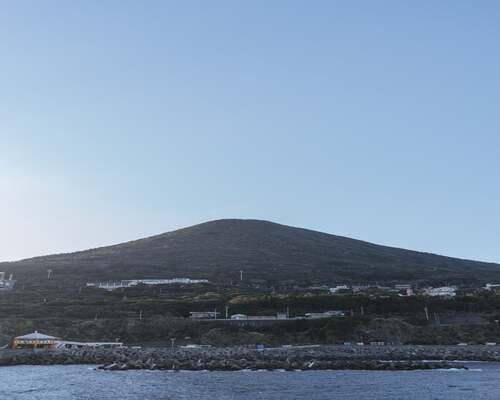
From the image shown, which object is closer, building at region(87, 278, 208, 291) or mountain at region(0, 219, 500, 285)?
building at region(87, 278, 208, 291)

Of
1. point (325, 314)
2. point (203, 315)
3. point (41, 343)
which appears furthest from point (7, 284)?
point (325, 314)

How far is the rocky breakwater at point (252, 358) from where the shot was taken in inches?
1826

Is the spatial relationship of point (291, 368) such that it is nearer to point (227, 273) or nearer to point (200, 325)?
point (200, 325)

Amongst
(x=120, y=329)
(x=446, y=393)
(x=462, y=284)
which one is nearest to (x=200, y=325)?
(x=120, y=329)

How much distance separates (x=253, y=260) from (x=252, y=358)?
10131 cm

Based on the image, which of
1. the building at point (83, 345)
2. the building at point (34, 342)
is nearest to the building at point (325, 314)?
the building at point (83, 345)

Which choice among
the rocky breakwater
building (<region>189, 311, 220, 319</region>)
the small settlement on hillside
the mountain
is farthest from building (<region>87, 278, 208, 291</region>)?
the rocky breakwater

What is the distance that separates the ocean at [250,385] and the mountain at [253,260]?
263 ft

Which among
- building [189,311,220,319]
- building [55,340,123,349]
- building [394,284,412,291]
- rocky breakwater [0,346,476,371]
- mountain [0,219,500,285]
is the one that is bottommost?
rocky breakwater [0,346,476,371]

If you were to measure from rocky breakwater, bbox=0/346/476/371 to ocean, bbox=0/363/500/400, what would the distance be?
2.22m

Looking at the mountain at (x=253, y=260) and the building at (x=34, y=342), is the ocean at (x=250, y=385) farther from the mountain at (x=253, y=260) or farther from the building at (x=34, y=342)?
the mountain at (x=253, y=260)

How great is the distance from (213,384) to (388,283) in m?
94.1

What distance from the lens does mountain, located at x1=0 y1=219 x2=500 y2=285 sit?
13338 centimetres

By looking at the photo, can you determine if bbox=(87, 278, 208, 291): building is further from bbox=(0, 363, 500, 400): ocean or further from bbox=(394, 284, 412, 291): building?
bbox=(0, 363, 500, 400): ocean
